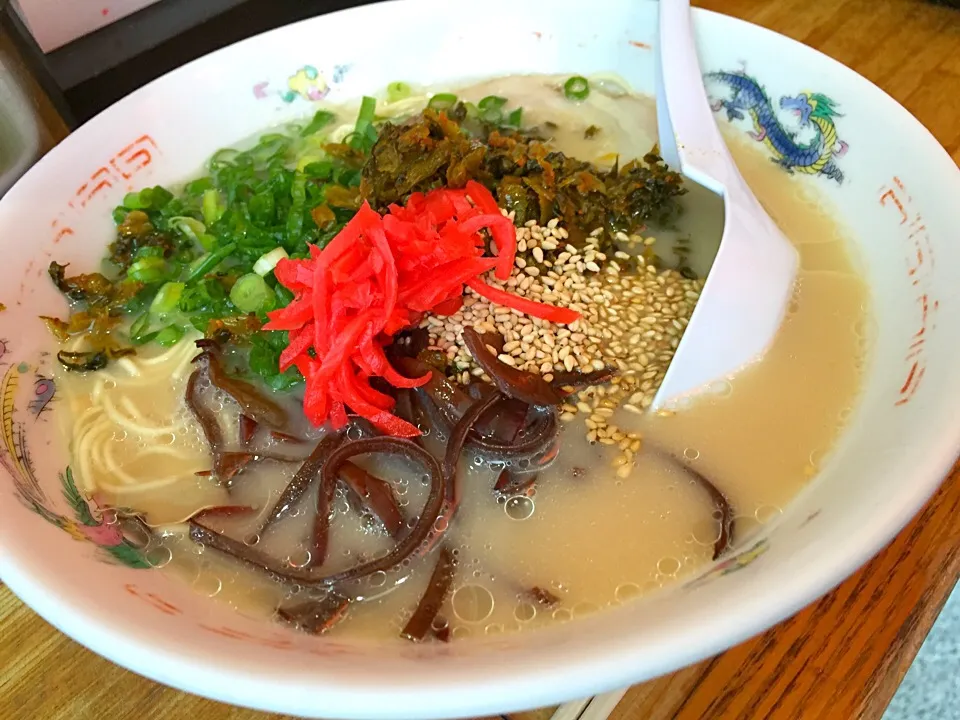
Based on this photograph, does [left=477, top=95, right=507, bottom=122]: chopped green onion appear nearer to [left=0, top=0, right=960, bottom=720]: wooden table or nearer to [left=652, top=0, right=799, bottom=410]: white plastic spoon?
[left=652, top=0, right=799, bottom=410]: white plastic spoon

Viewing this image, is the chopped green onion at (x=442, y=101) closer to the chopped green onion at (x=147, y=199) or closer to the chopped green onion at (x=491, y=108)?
the chopped green onion at (x=491, y=108)

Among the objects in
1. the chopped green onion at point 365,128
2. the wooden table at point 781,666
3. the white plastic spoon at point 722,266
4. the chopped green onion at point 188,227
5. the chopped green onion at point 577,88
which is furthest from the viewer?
the chopped green onion at point 577,88

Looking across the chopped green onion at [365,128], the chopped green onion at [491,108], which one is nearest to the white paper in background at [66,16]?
the chopped green onion at [365,128]

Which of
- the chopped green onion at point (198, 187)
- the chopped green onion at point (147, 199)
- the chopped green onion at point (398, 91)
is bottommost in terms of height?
the chopped green onion at point (398, 91)

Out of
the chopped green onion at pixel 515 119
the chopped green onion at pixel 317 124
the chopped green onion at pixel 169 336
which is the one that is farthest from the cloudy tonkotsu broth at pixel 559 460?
the chopped green onion at pixel 317 124

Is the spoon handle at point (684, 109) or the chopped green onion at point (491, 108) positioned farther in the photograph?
the chopped green onion at point (491, 108)

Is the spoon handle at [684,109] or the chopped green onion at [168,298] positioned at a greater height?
the chopped green onion at [168,298]

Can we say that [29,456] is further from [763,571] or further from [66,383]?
[763,571]

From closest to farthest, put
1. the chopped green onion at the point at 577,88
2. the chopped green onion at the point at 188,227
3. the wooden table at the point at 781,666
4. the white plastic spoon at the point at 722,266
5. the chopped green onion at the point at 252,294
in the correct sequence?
the wooden table at the point at 781,666
the white plastic spoon at the point at 722,266
the chopped green onion at the point at 252,294
the chopped green onion at the point at 188,227
the chopped green onion at the point at 577,88
